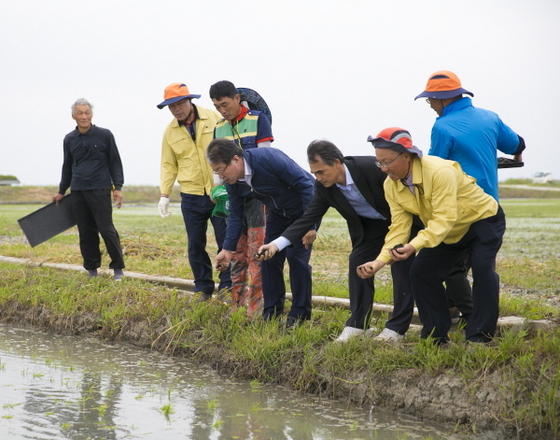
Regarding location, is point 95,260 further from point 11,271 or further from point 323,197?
point 323,197

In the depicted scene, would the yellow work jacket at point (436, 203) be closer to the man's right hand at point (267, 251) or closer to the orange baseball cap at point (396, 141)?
the orange baseball cap at point (396, 141)

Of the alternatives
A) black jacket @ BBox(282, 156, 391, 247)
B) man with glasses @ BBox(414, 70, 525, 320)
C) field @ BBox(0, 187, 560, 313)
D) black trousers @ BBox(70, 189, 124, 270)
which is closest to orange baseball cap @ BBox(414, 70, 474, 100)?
man with glasses @ BBox(414, 70, 525, 320)

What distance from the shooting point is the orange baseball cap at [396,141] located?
448 centimetres

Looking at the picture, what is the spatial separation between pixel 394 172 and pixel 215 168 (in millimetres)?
1511

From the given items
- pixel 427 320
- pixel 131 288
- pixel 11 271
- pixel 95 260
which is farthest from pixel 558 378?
pixel 11 271

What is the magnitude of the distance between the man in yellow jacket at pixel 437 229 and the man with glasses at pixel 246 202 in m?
1.65

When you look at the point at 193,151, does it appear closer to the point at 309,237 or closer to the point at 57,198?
the point at 309,237

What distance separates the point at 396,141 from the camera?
4.51 meters

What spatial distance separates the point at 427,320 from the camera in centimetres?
504

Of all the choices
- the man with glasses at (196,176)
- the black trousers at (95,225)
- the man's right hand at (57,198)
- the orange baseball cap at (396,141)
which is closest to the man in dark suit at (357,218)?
the orange baseball cap at (396,141)

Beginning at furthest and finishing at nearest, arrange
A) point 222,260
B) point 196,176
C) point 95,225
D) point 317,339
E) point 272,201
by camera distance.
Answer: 1. point 95,225
2. point 196,176
3. point 272,201
4. point 222,260
5. point 317,339

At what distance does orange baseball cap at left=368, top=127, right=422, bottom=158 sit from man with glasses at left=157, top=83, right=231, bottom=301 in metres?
2.83

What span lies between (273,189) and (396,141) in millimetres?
1511

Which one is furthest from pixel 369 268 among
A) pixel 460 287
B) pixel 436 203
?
pixel 460 287
